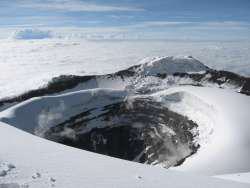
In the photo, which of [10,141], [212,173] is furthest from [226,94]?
[10,141]

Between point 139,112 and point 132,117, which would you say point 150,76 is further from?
point 132,117

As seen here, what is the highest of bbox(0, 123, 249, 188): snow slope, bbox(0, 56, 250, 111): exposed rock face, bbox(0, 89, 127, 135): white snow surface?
bbox(0, 123, 249, 188): snow slope

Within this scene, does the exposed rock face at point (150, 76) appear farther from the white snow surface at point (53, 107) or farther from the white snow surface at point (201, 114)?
the white snow surface at point (201, 114)

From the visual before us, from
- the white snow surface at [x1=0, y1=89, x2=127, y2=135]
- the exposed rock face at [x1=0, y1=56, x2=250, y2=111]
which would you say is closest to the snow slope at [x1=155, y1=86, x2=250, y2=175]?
the exposed rock face at [x1=0, y1=56, x2=250, y2=111]

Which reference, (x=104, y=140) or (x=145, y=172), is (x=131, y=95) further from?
(x=145, y=172)

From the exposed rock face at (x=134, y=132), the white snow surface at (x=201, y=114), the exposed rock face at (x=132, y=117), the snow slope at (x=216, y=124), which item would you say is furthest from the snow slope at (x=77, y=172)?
the exposed rock face at (x=134, y=132)

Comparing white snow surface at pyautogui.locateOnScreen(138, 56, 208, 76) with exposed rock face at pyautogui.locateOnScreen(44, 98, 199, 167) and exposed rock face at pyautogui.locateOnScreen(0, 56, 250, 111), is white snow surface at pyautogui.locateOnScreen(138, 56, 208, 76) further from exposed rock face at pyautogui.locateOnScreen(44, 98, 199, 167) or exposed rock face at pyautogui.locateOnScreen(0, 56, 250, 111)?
exposed rock face at pyautogui.locateOnScreen(44, 98, 199, 167)
